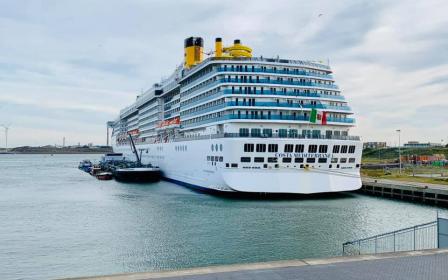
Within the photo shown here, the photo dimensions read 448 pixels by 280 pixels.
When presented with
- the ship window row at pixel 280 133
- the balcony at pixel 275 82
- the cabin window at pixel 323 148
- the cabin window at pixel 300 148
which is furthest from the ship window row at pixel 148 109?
the cabin window at pixel 323 148

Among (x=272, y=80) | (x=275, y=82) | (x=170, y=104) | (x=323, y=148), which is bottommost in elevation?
(x=323, y=148)

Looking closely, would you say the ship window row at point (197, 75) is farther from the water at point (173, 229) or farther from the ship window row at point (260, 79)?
the water at point (173, 229)

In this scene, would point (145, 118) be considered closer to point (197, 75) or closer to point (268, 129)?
point (197, 75)

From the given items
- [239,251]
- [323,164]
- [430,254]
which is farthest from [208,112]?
[430,254]

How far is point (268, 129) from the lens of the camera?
4353 centimetres

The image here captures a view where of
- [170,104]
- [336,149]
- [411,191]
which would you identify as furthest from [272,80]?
[170,104]

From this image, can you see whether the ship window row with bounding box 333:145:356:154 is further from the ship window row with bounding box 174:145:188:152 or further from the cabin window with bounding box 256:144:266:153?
the ship window row with bounding box 174:145:188:152

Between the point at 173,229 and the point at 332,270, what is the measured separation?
1805cm

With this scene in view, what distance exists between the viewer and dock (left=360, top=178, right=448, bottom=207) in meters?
41.8

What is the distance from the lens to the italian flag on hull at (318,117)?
1710 inches

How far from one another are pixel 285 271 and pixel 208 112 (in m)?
37.5

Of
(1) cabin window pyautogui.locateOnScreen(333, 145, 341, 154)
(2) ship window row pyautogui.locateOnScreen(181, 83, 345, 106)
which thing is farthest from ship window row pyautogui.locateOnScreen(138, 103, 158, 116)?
(1) cabin window pyautogui.locateOnScreen(333, 145, 341, 154)

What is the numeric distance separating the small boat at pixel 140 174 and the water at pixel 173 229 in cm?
2143

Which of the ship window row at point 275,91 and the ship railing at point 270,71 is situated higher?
the ship railing at point 270,71
